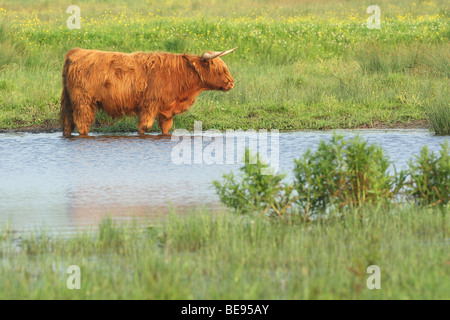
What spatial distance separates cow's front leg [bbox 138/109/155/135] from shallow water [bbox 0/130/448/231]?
148mm

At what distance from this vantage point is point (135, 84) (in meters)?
11.2

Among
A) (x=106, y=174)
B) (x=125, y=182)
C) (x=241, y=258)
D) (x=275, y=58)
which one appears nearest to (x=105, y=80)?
(x=106, y=174)

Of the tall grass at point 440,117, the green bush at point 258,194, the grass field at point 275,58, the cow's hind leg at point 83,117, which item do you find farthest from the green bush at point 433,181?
the cow's hind leg at point 83,117

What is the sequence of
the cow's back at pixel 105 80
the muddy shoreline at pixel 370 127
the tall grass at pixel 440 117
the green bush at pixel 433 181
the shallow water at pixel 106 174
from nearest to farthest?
the green bush at pixel 433 181, the shallow water at pixel 106 174, the tall grass at pixel 440 117, the cow's back at pixel 105 80, the muddy shoreline at pixel 370 127

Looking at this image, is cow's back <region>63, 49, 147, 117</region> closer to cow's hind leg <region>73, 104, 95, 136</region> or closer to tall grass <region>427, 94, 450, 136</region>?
cow's hind leg <region>73, 104, 95, 136</region>

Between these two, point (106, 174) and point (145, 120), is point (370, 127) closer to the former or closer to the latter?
point (145, 120)

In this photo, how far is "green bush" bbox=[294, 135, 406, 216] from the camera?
6.16 m

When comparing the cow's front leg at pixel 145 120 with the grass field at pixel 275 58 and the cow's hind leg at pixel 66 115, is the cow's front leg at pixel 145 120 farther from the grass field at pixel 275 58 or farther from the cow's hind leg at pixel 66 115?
the cow's hind leg at pixel 66 115

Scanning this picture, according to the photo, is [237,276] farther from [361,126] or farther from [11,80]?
[11,80]

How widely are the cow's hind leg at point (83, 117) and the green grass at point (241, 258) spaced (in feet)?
17.8

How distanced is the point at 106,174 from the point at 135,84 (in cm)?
292

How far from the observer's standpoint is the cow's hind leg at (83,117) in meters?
11.1

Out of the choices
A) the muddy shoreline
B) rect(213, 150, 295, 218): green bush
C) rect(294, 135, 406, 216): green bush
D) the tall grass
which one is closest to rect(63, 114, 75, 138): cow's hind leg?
the muddy shoreline
